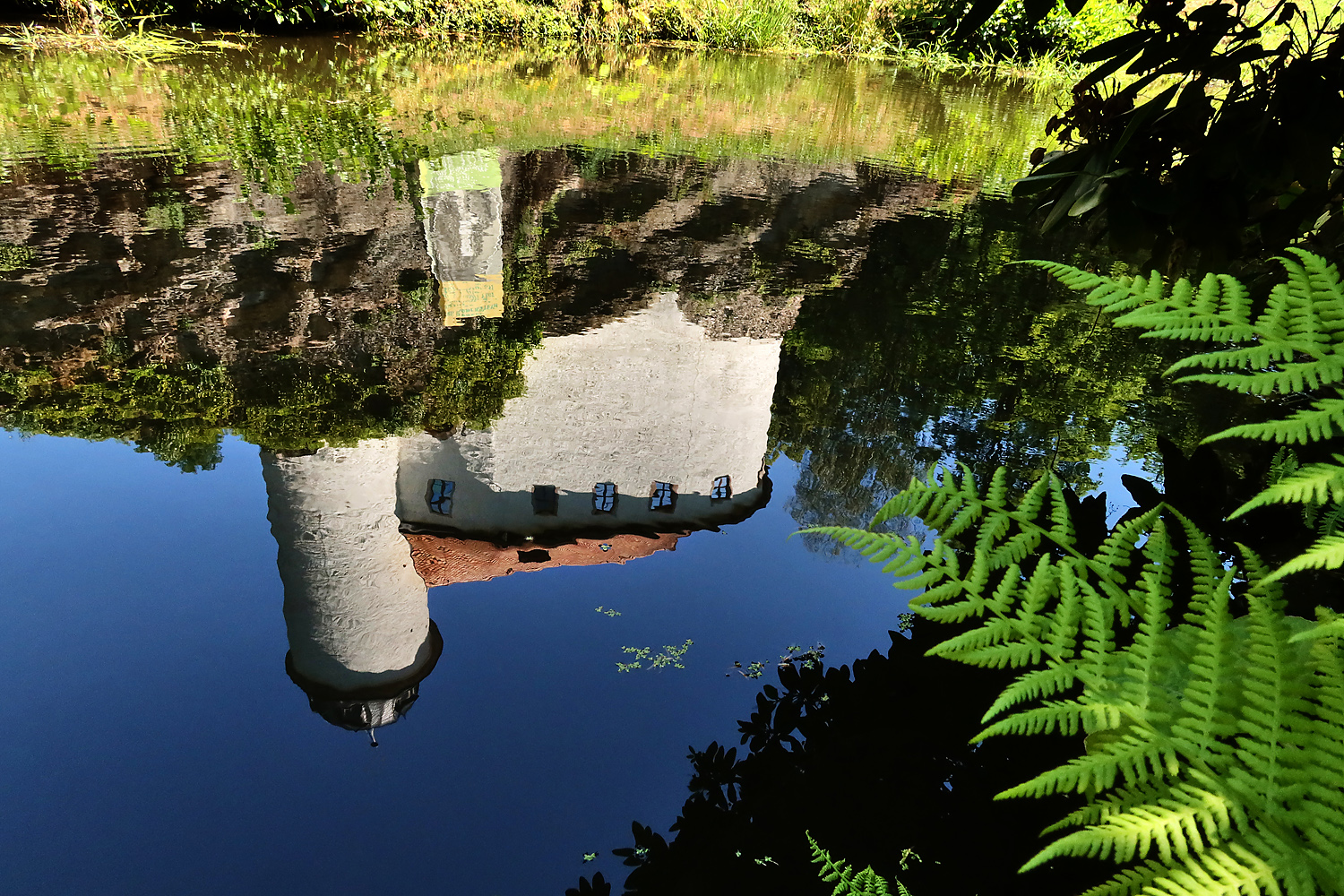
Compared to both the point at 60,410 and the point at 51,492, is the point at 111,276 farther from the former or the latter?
the point at 51,492

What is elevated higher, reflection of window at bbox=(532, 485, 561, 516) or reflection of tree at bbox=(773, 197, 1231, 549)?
reflection of tree at bbox=(773, 197, 1231, 549)

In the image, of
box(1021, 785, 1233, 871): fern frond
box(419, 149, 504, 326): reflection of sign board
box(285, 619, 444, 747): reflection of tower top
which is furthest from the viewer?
box(419, 149, 504, 326): reflection of sign board

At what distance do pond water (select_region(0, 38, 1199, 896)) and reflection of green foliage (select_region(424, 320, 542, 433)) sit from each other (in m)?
0.02

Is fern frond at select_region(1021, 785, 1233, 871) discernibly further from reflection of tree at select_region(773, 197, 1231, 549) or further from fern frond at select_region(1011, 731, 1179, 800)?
reflection of tree at select_region(773, 197, 1231, 549)

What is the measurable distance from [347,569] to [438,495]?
0.55 metres

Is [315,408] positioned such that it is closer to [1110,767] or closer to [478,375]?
[478,375]

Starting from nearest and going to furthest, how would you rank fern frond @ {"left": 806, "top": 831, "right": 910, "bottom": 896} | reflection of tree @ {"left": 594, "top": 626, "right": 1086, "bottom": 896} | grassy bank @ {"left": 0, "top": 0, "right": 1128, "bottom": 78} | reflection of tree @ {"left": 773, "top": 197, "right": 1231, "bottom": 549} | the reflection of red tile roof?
fern frond @ {"left": 806, "top": 831, "right": 910, "bottom": 896}, reflection of tree @ {"left": 594, "top": 626, "right": 1086, "bottom": 896}, the reflection of red tile roof, reflection of tree @ {"left": 773, "top": 197, "right": 1231, "bottom": 549}, grassy bank @ {"left": 0, "top": 0, "right": 1128, "bottom": 78}

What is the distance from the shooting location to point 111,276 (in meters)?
4.50

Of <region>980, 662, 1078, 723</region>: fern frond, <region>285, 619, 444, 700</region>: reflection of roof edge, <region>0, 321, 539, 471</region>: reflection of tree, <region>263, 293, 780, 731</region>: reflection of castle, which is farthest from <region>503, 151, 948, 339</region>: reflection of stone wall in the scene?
<region>980, 662, 1078, 723</region>: fern frond

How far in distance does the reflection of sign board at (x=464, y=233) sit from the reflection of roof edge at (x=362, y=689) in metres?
2.42

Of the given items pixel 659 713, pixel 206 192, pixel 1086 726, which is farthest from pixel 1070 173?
pixel 206 192

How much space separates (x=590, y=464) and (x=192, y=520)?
→ 159cm

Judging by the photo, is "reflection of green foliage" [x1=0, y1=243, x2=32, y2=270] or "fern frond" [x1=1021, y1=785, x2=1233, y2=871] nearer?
"fern frond" [x1=1021, y1=785, x2=1233, y2=871]

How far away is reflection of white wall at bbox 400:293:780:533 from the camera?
3.41 m
